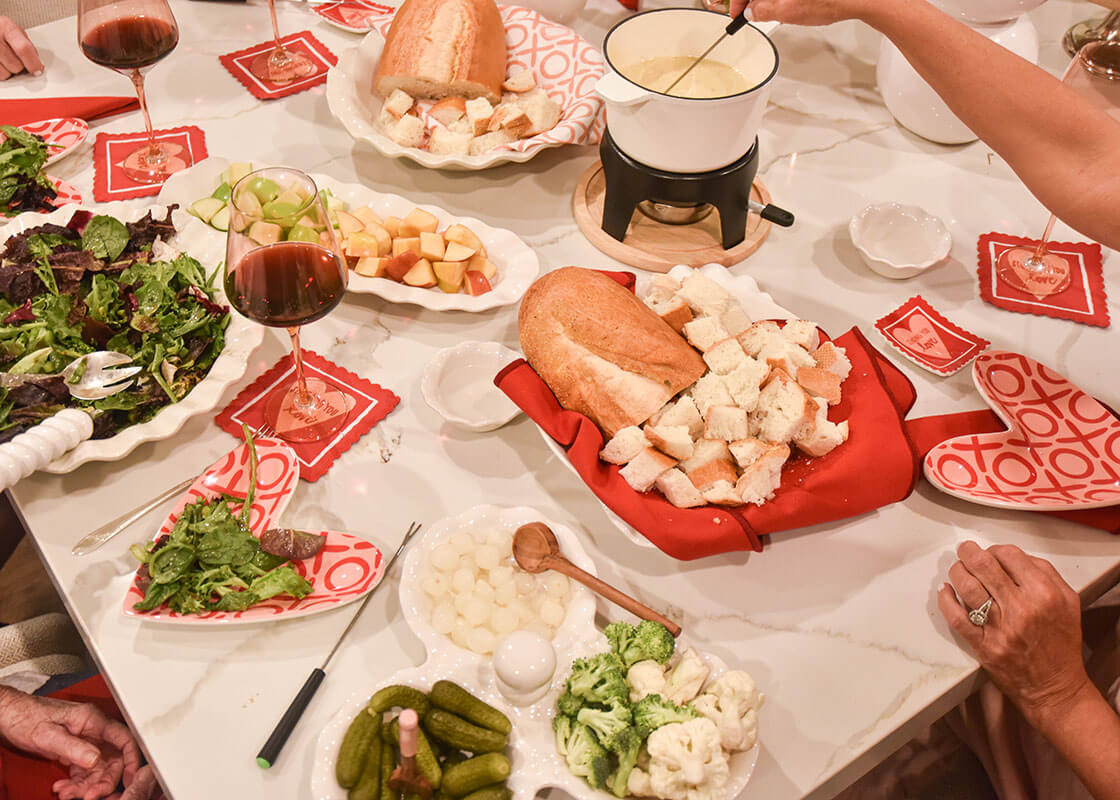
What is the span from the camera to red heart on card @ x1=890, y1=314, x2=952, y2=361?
1656 millimetres

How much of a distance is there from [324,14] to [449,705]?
203 cm

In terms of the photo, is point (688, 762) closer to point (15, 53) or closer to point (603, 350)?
point (603, 350)

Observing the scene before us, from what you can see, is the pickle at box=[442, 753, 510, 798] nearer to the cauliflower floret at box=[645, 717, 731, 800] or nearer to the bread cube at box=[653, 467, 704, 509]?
the cauliflower floret at box=[645, 717, 731, 800]

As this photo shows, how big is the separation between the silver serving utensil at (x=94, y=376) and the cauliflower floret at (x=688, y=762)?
39.5 inches

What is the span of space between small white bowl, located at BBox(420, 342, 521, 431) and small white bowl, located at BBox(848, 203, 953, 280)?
2.74 feet

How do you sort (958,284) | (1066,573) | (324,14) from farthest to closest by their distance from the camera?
(324,14) < (958,284) < (1066,573)

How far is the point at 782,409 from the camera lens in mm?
1322

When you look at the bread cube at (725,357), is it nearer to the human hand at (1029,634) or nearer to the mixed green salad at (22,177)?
the human hand at (1029,634)

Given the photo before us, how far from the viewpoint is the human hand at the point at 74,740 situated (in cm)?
138

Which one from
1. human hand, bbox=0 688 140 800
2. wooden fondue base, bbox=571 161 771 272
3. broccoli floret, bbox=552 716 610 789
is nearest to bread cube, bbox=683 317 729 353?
wooden fondue base, bbox=571 161 771 272

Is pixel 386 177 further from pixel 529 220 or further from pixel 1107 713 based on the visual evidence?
pixel 1107 713

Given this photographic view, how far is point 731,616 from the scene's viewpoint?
128cm

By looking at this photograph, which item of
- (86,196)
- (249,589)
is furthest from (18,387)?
(86,196)

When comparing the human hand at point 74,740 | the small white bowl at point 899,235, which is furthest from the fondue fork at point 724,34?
the human hand at point 74,740
